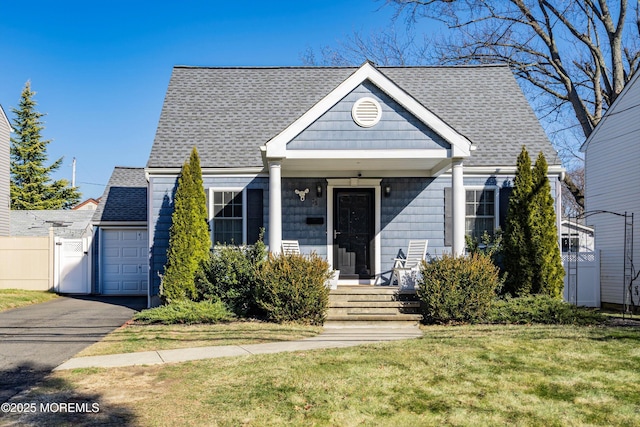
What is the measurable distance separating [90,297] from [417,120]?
36.4ft

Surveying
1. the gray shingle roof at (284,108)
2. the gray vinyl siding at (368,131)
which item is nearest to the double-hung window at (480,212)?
the gray shingle roof at (284,108)

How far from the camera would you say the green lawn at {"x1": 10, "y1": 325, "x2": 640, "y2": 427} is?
4863mm

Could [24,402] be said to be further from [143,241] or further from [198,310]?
[143,241]

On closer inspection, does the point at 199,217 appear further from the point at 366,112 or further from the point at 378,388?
the point at 378,388

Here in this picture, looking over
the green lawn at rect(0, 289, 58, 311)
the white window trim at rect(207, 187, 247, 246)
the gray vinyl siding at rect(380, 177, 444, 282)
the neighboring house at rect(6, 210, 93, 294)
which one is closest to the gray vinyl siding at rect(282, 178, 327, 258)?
the white window trim at rect(207, 187, 247, 246)

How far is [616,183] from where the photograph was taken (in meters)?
15.3

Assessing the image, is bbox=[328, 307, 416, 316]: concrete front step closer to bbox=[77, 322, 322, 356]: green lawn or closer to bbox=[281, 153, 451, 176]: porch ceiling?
bbox=[77, 322, 322, 356]: green lawn

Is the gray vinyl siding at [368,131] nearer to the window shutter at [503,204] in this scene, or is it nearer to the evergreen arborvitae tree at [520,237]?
the evergreen arborvitae tree at [520,237]

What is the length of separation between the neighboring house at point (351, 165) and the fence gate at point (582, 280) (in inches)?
97.2

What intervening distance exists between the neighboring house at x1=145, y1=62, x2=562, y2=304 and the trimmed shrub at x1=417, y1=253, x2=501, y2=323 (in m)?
0.74

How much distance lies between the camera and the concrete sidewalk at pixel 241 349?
6.83m

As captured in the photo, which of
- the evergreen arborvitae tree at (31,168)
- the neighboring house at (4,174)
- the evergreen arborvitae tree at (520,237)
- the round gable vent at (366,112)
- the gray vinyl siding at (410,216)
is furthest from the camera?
the evergreen arborvitae tree at (31,168)

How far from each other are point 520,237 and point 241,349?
6.29 metres

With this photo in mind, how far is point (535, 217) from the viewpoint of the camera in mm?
10922
